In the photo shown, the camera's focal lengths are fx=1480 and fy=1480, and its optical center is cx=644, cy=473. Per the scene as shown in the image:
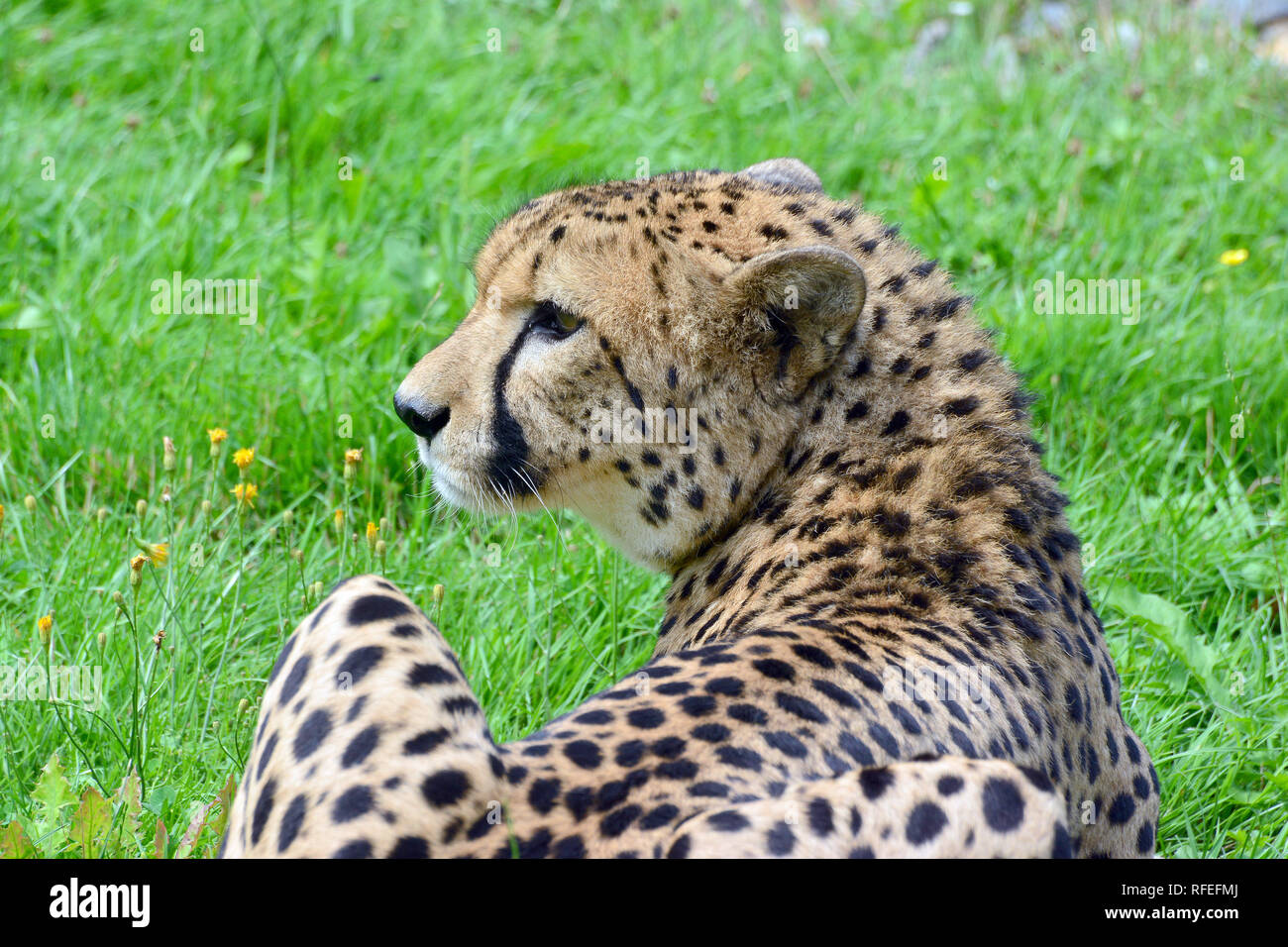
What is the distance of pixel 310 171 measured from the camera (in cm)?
635

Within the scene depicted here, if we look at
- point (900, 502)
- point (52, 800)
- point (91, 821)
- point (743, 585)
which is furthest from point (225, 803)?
point (900, 502)

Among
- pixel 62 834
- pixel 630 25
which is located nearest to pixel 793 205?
pixel 62 834

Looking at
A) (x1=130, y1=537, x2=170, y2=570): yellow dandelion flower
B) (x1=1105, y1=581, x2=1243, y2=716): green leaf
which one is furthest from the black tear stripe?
(x1=1105, y1=581, x2=1243, y2=716): green leaf

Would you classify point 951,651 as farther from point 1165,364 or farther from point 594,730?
point 1165,364

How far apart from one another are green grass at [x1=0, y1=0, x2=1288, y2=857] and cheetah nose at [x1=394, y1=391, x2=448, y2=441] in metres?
0.46

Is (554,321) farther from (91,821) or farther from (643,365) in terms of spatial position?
(91,821)

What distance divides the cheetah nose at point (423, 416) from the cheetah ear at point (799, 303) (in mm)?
726

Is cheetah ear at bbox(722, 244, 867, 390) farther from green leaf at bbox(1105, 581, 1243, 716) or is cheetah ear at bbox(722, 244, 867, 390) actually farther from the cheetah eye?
green leaf at bbox(1105, 581, 1243, 716)

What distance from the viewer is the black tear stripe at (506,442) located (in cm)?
343

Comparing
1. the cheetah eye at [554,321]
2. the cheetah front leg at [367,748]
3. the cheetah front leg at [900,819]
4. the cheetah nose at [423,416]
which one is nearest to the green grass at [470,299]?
the cheetah nose at [423,416]

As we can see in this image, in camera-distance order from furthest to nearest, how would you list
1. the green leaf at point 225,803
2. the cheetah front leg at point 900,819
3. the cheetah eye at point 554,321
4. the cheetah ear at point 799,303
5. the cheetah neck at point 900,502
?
the cheetah eye at point 554,321
the green leaf at point 225,803
the cheetah ear at point 799,303
the cheetah neck at point 900,502
the cheetah front leg at point 900,819

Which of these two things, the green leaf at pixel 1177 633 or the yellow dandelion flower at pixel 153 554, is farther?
the green leaf at pixel 1177 633

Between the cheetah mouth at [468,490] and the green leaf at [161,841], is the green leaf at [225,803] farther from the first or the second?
the cheetah mouth at [468,490]

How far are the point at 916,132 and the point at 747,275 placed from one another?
3.96 m
